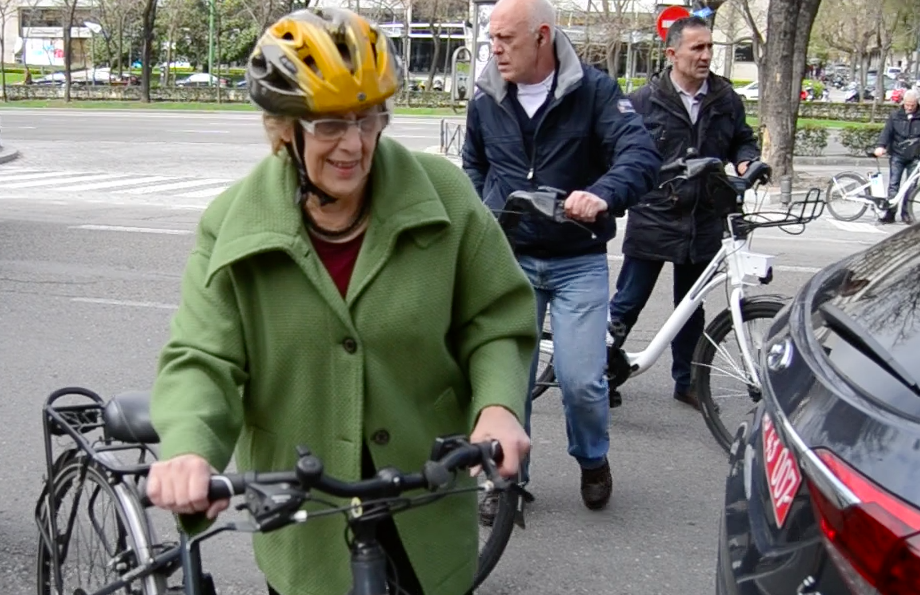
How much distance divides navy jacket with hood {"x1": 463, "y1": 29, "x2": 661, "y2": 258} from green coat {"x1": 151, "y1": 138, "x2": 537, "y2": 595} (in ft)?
5.63

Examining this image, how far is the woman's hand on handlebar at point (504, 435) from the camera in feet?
7.00

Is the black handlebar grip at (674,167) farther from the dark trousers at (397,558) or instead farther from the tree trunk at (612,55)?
the tree trunk at (612,55)

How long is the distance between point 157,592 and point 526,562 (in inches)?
78.0

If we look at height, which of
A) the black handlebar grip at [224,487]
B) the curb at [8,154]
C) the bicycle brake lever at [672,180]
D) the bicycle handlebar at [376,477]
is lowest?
the curb at [8,154]

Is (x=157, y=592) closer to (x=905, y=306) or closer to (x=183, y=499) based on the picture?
(x=183, y=499)

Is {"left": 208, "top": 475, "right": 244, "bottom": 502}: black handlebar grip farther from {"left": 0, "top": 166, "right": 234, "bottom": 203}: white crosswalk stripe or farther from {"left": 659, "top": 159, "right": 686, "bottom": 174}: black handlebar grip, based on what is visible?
{"left": 0, "top": 166, "right": 234, "bottom": 203}: white crosswalk stripe

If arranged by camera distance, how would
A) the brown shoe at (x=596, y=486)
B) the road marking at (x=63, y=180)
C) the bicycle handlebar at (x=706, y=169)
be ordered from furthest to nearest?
1. the road marking at (x=63, y=180)
2. the bicycle handlebar at (x=706, y=169)
3. the brown shoe at (x=596, y=486)

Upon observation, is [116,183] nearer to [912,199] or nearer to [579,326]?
[912,199]

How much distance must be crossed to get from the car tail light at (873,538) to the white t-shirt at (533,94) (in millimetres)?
2447

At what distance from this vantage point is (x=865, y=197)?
15.2 m

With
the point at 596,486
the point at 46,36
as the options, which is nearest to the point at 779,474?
the point at 596,486

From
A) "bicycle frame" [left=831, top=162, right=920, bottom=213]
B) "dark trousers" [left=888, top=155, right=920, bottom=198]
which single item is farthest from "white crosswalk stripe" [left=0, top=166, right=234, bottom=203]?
"dark trousers" [left=888, top=155, right=920, bottom=198]

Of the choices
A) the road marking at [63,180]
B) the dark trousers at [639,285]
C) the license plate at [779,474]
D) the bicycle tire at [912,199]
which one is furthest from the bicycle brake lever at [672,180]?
the road marking at [63,180]

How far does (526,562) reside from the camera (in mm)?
4297
